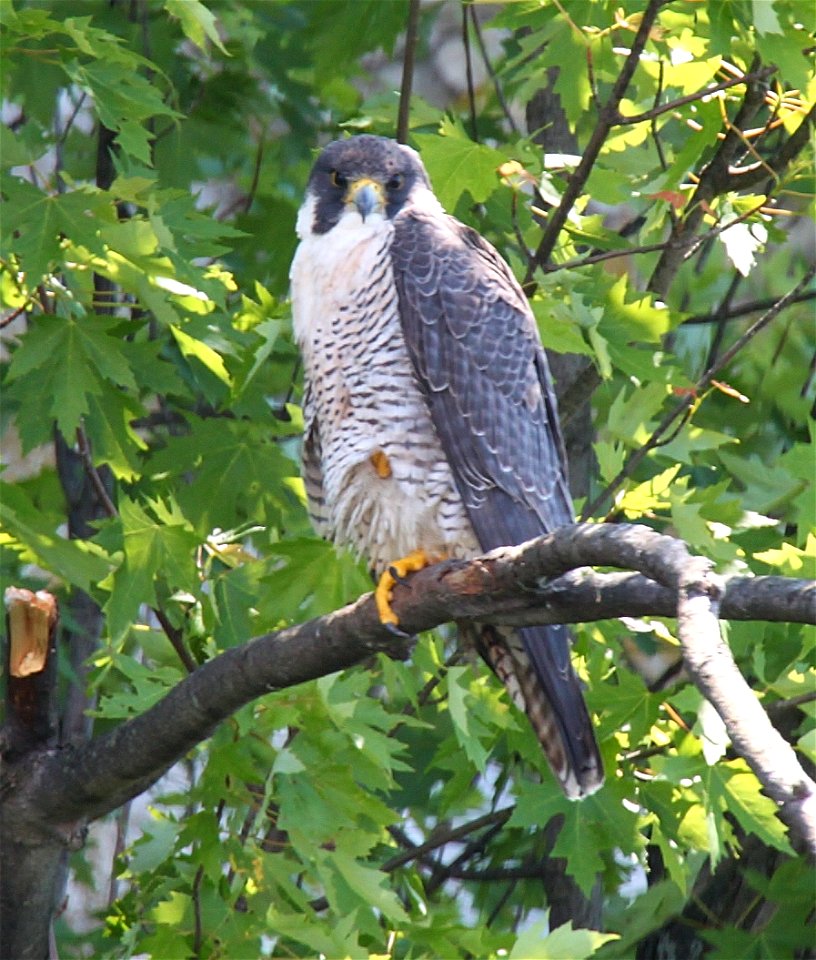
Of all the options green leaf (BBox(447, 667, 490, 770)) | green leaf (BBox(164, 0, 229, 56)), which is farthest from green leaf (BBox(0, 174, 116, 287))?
green leaf (BBox(447, 667, 490, 770))

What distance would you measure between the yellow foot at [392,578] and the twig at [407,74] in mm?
1275

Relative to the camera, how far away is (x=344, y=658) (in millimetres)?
3203

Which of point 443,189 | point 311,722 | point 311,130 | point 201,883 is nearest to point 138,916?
point 201,883

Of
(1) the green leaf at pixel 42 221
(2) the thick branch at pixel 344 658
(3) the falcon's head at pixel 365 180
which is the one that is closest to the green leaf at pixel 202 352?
(3) the falcon's head at pixel 365 180

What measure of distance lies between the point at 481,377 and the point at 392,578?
26.4 inches

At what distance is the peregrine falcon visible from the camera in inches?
150

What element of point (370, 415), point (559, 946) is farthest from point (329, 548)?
point (559, 946)

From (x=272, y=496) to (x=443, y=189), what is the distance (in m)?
1.07

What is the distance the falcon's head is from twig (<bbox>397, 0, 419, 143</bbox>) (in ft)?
0.49

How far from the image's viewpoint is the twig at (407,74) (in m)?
4.27

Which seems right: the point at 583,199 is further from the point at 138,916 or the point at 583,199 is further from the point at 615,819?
the point at 138,916

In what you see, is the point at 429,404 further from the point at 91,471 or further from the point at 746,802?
the point at 746,802

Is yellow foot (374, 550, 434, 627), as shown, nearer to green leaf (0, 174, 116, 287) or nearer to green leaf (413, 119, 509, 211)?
green leaf (413, 119, 509, 211)

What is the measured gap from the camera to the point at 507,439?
3881mm
